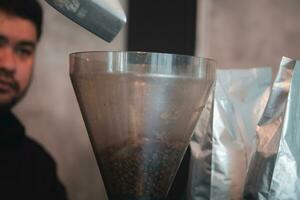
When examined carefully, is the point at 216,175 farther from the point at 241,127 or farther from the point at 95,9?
the point at 95,9

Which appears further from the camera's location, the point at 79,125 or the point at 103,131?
the point at 79,125

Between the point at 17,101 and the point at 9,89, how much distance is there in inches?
1.1

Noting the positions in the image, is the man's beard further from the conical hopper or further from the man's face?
the conical hopper

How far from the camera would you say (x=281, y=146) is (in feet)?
1.88

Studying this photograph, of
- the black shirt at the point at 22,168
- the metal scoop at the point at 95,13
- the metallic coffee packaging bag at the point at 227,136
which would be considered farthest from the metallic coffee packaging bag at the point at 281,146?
the black shirt at the point at 22,168

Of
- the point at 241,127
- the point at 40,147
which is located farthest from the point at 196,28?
the point at 40,147

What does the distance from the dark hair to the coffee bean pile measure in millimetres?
293

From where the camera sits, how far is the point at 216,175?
66 centimetres

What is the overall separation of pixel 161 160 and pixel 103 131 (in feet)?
0.27

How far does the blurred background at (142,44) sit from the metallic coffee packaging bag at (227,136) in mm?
196

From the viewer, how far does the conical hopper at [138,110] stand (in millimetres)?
551

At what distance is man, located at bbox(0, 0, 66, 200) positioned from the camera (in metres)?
0.71

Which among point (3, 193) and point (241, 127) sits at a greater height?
point (241, 127)

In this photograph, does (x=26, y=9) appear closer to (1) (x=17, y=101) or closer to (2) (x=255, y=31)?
(1) (x=17, y=101)
